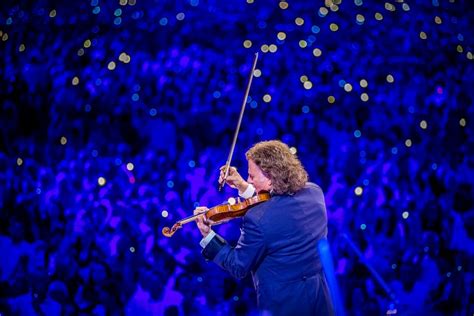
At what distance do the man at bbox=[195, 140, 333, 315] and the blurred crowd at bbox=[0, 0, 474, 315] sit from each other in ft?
2.73

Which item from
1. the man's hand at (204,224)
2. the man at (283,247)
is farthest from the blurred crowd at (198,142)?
the man at (283,247)

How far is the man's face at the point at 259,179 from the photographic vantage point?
95.9 inches

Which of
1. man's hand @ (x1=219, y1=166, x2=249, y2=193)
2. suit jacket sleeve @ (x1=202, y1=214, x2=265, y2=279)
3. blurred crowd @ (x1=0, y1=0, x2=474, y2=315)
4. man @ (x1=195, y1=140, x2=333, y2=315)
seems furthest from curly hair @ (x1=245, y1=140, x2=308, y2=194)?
blurred crowd @ (x1=0, y1=0, x2=474, y2=315)

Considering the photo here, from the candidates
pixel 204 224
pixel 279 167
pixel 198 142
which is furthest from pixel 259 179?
pixel 198 142

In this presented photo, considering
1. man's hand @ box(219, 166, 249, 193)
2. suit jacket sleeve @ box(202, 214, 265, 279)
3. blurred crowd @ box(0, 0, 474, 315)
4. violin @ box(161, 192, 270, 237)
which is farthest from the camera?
blurred crowd @ box(0, 0, 474, 315)

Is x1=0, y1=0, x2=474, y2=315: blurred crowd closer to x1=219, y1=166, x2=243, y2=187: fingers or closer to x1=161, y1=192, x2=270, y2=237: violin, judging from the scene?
x1=219, y1=166, x2=243, y2=187: fingers

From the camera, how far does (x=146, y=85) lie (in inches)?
127

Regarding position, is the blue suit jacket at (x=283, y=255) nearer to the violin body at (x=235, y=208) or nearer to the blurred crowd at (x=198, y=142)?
the violin body at (x=235, y=208)

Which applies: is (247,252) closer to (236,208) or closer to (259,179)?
(236,208)

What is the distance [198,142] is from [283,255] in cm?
113

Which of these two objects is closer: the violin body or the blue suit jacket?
the blue suit jacket

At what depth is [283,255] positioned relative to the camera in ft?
7.57

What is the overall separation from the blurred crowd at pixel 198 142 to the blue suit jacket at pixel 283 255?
0.89m

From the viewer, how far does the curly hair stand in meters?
2.35
